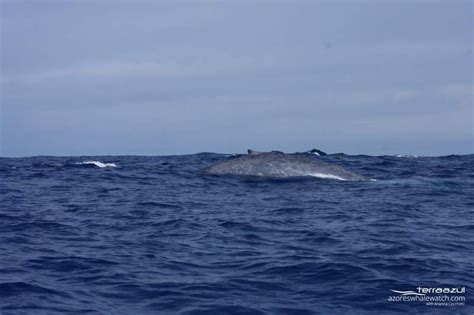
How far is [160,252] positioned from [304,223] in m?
4.72

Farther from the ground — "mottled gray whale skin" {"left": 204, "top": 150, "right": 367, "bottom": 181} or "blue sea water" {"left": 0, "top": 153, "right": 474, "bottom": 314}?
"mottled gray whale skin" {"left": 204, "top": 150, "right": 367, "bottom": 181}

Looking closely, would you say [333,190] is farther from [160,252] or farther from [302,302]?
[302,302]

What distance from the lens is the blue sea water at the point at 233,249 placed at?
10.2 meters

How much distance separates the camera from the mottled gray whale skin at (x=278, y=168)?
2655cm

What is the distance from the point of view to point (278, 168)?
1048 inches

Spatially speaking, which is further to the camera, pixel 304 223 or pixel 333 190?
pixel 333 190

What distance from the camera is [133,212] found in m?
18.5

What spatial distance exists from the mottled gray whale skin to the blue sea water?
2515mm

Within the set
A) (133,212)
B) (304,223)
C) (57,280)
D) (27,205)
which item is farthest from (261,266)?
(27,205)

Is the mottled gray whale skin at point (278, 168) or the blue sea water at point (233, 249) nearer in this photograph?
the blue sea water at point (233, 249)

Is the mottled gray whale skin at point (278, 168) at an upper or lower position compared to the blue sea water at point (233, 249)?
upper

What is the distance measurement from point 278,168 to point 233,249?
1322 cm

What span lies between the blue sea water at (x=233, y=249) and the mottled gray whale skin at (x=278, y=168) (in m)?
2.52

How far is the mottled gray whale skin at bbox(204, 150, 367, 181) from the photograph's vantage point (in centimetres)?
2655
